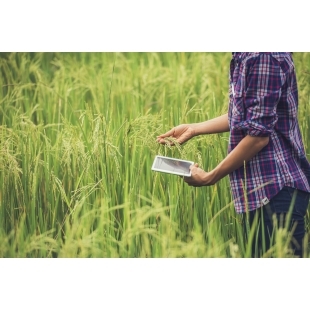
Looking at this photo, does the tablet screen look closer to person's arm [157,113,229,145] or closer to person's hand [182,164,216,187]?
person's hand [182,164,216,187]

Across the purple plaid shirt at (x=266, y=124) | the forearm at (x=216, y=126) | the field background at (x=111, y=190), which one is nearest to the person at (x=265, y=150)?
the purple plaid shirt at (x=266, y=124)

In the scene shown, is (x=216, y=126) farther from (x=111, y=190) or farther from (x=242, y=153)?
(x=111, y=190)

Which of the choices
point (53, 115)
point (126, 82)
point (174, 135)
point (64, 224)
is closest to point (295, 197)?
point (174, 135)

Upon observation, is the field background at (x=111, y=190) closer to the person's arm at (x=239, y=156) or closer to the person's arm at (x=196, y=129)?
the person's arm at (x=196, y=129)

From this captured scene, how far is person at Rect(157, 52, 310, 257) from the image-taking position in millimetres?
1928

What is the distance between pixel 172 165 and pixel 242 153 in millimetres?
Result: 314

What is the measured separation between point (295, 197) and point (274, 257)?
227mm

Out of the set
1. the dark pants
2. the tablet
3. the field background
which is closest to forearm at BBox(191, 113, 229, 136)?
the field background

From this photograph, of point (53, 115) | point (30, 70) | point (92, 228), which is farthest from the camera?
point (30, 70)

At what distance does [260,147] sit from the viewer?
6.52ft

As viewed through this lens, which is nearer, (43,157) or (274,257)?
(274,257)

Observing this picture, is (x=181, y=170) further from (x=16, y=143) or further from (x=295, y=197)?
(x=16, y=143)

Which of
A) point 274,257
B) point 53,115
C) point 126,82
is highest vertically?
point 126,82

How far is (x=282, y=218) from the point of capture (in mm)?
2051
